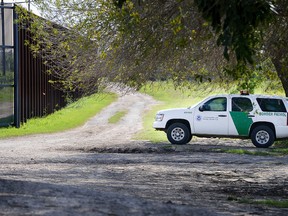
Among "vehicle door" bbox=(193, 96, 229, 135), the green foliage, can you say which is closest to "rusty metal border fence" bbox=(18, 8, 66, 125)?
"vehicle door" bbox=(193, 96, 229, 135)

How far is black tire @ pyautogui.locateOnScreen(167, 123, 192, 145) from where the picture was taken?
24734 mm

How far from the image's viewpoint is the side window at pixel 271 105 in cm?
2423

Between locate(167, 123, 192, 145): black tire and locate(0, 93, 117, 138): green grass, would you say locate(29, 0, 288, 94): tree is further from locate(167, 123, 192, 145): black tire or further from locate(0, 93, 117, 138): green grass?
locate(0, 93, 117, 138): green grass

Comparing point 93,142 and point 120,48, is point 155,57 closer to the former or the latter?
point 120,48

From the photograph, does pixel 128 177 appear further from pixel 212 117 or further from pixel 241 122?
pixel 241 122

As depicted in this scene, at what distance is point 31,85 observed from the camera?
114 ft

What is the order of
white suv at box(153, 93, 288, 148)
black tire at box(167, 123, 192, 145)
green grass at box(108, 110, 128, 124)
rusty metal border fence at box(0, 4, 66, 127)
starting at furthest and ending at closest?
1. green grass at box(108, 110, 128, 124)
2. rusty metal border fence at box(0, 4, 66, 127)
3. black tire at box(167, 123, 192, 145)
4. white suv at box(153, 93, 288, 148)

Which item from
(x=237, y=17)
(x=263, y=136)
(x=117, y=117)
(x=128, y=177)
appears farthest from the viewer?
(x=117, y=117)

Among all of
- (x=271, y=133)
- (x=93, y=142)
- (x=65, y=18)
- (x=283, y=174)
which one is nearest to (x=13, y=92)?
(x=93, y=142)

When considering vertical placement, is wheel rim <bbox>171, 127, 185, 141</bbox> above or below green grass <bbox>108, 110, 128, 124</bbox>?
below

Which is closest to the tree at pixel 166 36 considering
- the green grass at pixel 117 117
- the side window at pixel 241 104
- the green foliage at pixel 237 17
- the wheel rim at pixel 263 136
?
the green foliage at pixel 237 17

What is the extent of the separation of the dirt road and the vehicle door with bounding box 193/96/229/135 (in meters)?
0.54

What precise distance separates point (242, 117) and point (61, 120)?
13939 mm

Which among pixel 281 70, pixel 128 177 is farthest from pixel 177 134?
pixel 128 177
